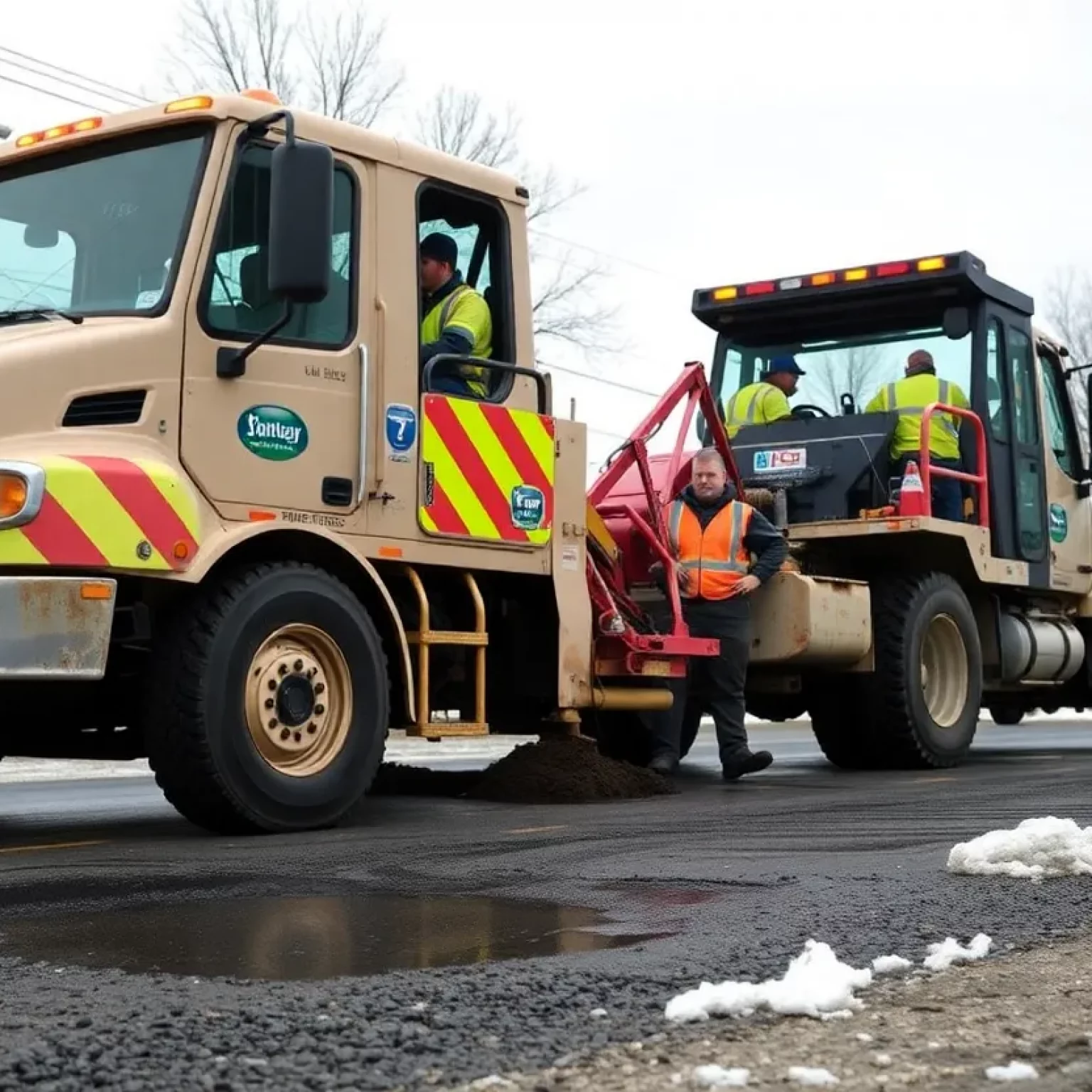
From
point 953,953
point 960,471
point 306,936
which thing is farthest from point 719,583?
point 953,953

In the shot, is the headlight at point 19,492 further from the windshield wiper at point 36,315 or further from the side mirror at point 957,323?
the side mirror at point 957,323

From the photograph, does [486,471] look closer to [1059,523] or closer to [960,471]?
[960,471]

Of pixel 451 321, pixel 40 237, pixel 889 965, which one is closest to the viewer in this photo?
pixel 889 965

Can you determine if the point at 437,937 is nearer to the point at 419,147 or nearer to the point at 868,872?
the point at 868,872

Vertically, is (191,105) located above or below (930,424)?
above

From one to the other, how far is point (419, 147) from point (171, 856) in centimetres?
333

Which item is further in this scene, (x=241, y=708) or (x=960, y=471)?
(x=960, y=471)

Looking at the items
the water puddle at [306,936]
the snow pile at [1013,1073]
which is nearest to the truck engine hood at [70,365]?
the water puddle at [306,936]

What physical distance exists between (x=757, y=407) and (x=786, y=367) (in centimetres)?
39

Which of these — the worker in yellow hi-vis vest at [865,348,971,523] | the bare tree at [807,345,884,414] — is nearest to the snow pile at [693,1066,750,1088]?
the worker in yellow hi-vis vest at [865,348,971,523]

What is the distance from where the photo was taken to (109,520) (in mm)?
6312

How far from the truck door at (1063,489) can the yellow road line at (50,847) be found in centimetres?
719

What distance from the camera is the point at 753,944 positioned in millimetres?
4051

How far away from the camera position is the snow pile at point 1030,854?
5137mm
